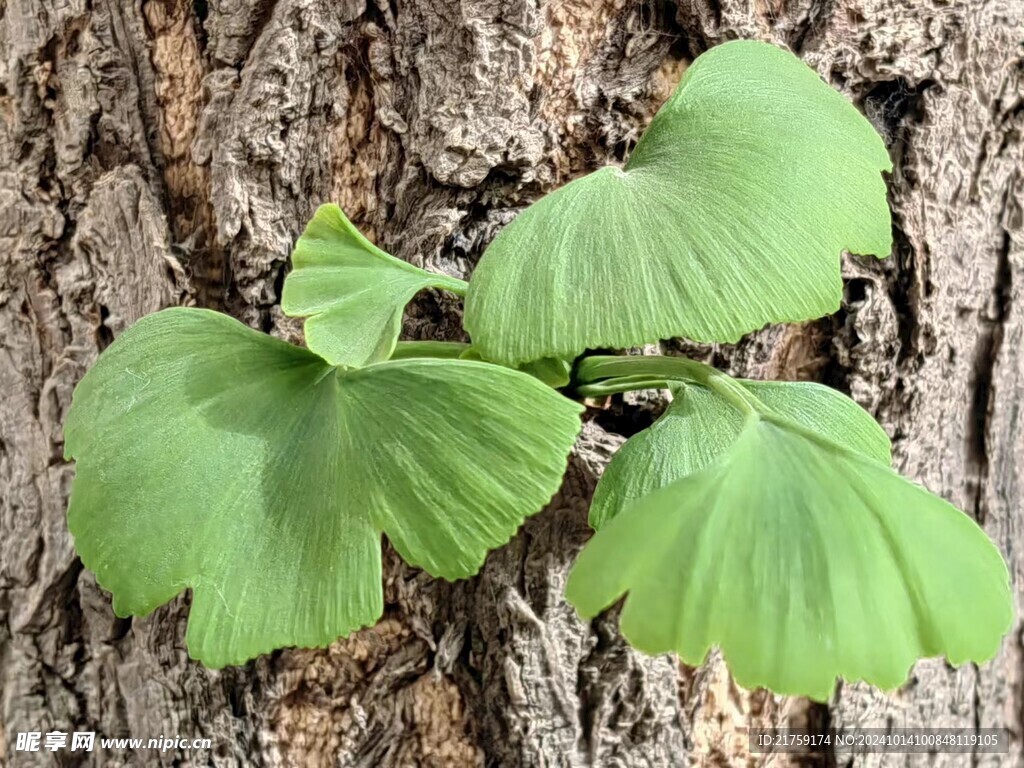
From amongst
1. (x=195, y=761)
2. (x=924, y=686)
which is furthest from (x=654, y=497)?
(x=924, y=686)

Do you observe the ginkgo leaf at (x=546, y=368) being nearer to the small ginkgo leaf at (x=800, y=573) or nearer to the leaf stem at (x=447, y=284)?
the leaf stem at (x=447, y=284)

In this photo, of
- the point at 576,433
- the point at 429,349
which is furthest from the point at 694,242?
the point at 429,349

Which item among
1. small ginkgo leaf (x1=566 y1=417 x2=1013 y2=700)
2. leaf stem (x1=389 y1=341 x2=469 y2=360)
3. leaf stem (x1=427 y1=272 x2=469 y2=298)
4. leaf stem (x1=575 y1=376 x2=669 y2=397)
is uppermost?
leaf stem (x1=427 y1=272 x2=469 y2=298)

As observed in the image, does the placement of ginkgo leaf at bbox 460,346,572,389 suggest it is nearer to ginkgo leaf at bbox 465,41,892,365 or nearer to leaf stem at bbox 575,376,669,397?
leaf stem at bbox 575,376,669,397

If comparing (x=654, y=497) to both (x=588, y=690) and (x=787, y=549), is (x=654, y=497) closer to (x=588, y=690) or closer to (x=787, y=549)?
(x=787, y=549)

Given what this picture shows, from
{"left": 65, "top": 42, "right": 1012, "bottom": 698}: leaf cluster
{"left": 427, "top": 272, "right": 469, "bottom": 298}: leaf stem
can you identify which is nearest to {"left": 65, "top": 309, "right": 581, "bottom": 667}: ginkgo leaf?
{"left": 65, "top": 42, "right": 1012, "bottom": 698}: leaf cluster

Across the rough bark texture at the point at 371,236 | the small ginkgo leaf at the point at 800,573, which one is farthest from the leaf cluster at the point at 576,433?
the rough bark texture at the point at 371,236
